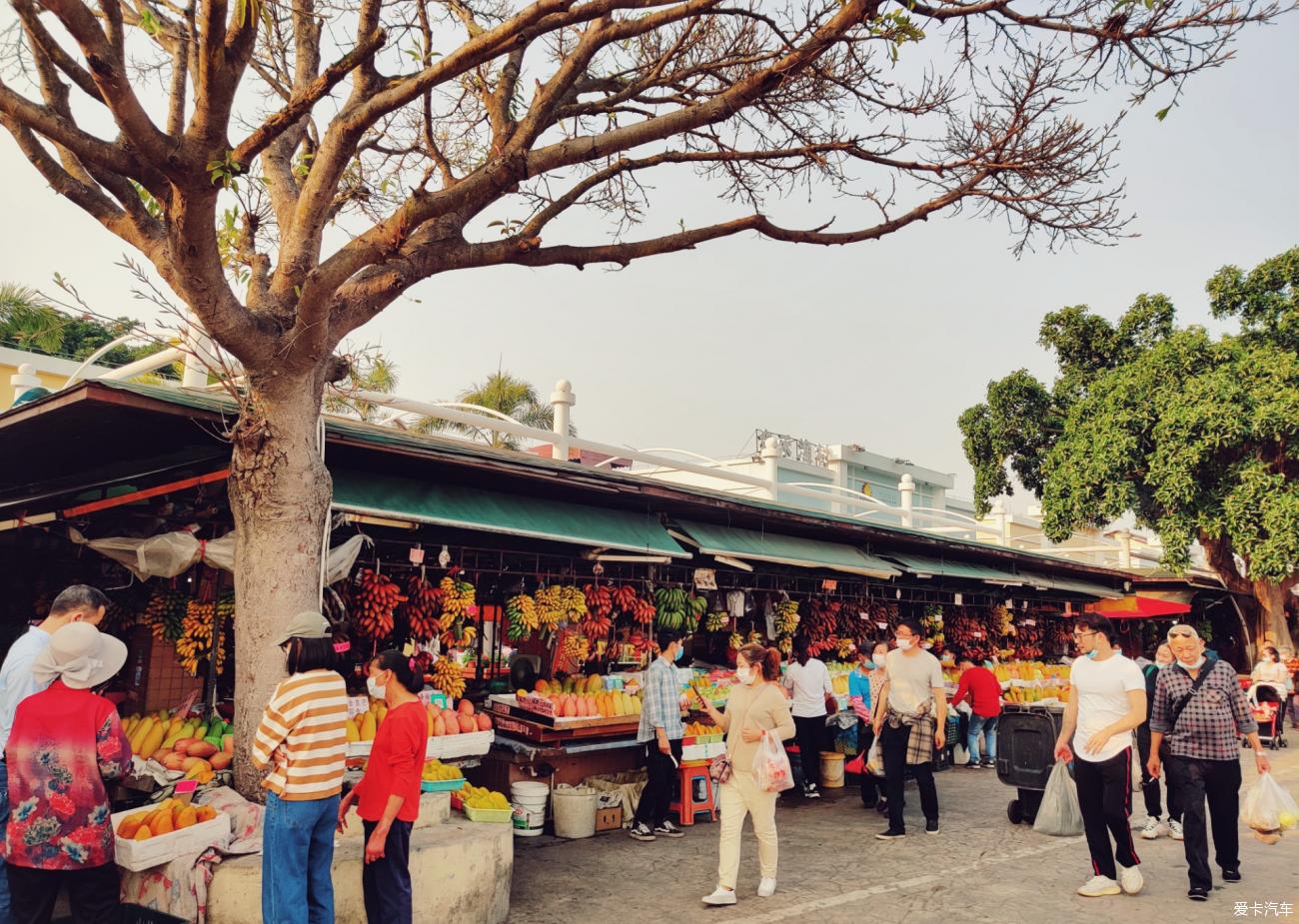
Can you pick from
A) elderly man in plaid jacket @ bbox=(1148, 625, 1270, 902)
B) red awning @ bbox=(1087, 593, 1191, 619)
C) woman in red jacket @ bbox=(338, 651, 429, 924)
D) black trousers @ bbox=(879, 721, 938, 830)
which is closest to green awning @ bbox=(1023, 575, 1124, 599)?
red awning @ bbox=(1087, 593, 1191, 619)

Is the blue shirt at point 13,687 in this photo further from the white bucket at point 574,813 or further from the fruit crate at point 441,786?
the white bucket at point 574,813

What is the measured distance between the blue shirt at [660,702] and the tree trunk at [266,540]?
3.35 metres

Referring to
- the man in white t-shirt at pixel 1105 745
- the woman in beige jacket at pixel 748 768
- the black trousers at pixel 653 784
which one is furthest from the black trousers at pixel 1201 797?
the black trousers at pixel 653 784

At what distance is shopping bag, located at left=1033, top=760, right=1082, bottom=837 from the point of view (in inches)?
312

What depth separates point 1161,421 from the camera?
57.3 feet

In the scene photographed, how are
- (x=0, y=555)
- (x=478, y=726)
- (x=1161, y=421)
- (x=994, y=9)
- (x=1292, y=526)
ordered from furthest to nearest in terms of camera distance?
(x=1161, y=421) < (x=1292, y=526) < (x=0, y=555) < (x=478, y=726) < (x=994, y=9)

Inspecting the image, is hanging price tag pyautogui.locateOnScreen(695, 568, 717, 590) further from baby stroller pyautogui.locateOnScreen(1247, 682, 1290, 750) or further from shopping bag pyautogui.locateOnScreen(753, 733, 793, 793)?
baby stroller pyautogui.locateOnScreen(1247, 682, 1290, 750)

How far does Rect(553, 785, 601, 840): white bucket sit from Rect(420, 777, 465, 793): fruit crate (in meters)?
1.67

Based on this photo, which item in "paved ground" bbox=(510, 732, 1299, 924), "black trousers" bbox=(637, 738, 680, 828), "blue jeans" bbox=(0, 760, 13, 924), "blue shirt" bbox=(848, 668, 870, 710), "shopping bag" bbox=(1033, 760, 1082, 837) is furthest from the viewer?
"blue shirt" bbox=(848, 668, 870, 710)

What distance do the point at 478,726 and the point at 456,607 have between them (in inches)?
47.7

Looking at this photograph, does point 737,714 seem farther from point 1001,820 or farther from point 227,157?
point 227,157

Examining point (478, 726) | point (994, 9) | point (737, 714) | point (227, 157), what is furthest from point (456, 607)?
point (994, 9)

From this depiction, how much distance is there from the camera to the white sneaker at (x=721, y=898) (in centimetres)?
619

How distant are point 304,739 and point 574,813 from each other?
13.6 ft
